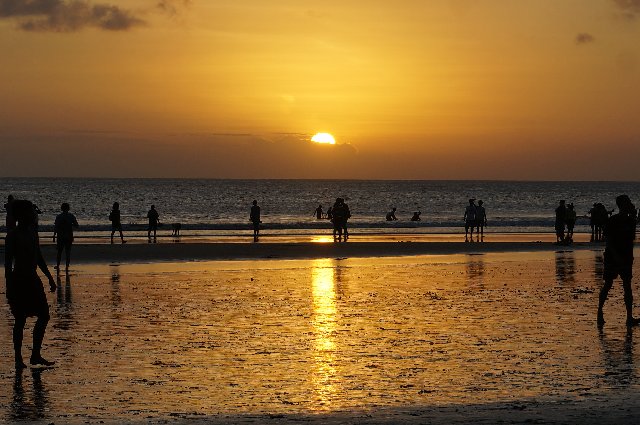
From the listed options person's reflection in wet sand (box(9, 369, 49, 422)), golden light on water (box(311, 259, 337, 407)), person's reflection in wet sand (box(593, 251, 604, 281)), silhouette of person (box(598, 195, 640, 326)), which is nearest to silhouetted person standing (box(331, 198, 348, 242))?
person's reflection in wet sand (box(593, 251, 604, 281))

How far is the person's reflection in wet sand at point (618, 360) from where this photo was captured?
1091 centimetres

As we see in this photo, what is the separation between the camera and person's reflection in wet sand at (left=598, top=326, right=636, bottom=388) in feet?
35.8

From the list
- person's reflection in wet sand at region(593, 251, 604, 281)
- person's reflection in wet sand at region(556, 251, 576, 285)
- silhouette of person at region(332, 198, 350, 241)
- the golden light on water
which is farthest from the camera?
silhouette of person at region(332, 198, 350, 241)

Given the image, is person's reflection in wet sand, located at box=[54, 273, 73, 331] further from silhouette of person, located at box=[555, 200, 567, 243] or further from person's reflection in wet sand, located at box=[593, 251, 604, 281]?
silhouette of person, located at box=[555, 200, 567, 243]

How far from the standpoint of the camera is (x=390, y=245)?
1596 inches

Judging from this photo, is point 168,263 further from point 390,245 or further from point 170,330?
point 170,330

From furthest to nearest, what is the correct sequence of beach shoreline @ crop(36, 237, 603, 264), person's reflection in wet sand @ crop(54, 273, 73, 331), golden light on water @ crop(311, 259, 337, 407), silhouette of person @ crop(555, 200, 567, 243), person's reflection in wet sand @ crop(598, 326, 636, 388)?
1. silhouette of person @ crop(555, 200, 567, 243)
2. beach shoreline @ crop(36, 237, 603, 264)
3. person's reflection in wet sand @ crop(54, 273, 73, 331)
4. person's reflection in wet sand @ crop(598, 326, 636, 388)
5. golden light on water @ crop(311, 259, 337, 407)

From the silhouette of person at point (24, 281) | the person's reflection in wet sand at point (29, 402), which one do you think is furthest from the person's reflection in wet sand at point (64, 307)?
the person's reflection in wet sand at point (29, 402)

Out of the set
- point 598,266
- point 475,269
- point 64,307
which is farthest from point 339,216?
point 64,307

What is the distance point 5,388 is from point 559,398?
5.93 meters

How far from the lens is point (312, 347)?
13.4 metres

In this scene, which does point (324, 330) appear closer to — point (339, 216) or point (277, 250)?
point (277, 250)

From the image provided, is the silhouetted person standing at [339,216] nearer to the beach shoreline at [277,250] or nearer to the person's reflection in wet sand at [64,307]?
the beach shoreline at [277,250]

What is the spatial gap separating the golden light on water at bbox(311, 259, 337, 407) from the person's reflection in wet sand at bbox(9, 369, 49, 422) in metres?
2.79
